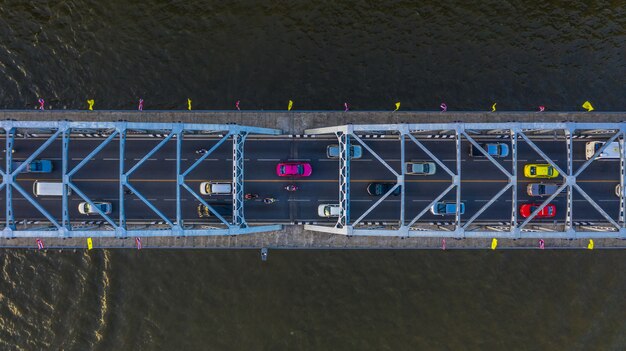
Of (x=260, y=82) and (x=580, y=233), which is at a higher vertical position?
(x=260, y=82)

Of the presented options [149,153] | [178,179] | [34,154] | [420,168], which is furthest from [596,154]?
[34,154]

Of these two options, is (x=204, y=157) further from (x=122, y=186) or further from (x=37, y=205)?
(x=37, y=205)

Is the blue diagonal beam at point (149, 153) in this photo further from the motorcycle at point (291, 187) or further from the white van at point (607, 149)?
the white van at point (607, 149)

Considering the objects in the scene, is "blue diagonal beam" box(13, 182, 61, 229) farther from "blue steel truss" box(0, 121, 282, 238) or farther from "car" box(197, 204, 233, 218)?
"car" box(197, 204, 233, 218)
